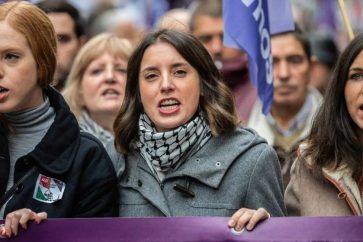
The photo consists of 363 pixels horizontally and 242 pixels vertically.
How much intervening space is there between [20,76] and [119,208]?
33.8 inches

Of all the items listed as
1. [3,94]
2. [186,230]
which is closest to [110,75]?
[3,94]

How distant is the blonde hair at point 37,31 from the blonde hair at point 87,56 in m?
2.11

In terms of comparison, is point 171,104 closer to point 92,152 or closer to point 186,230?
point 92,152

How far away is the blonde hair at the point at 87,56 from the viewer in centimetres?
776

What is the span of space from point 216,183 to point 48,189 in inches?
32.5

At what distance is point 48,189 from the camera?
17.9ft

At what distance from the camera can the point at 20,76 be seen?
18.0 ft

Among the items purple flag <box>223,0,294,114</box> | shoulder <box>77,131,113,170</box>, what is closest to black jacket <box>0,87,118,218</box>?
shoulder <box>77,131,113,170</box>

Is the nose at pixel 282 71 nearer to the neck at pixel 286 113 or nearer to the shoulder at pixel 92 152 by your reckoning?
the neck at pixel 286 113

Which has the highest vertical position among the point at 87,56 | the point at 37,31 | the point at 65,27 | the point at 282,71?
the point at 37,31

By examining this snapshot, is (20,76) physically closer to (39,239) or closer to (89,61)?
(39,239)

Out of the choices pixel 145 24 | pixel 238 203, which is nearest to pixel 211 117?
pixel 238 203

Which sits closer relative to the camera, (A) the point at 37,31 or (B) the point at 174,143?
(A) the point at 37,31

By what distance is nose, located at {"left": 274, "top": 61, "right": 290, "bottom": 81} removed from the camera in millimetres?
8430
